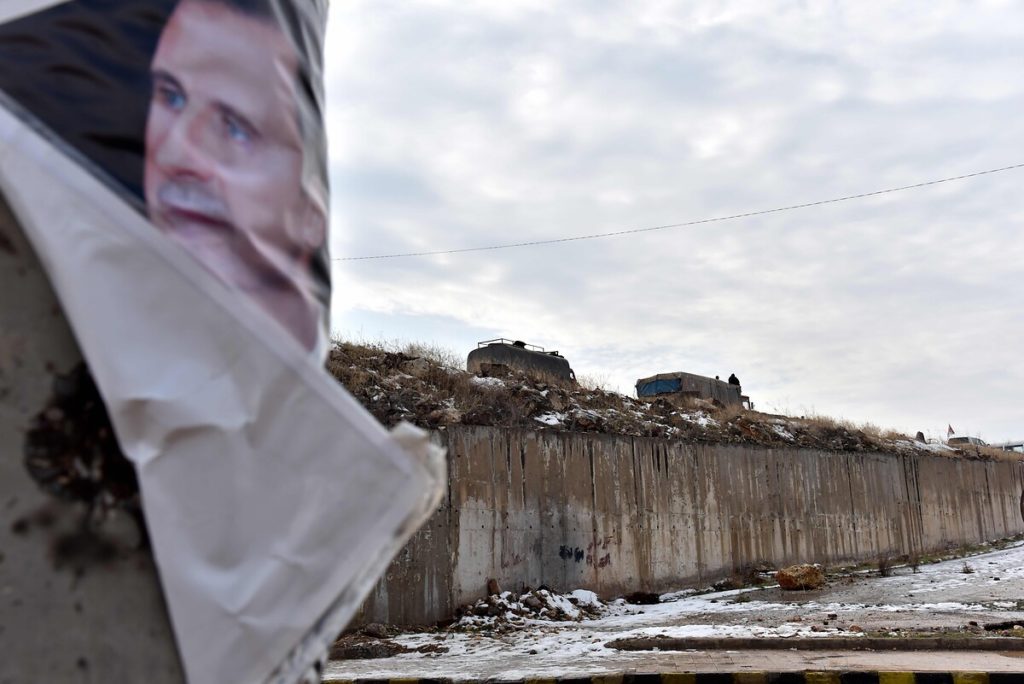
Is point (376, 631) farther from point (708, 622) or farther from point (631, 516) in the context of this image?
point (631, 516)

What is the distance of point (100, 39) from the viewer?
1.40m

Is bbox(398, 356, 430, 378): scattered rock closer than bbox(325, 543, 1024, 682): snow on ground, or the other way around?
bbox(325, 543, 1024, 682): snow on ground

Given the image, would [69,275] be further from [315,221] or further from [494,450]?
[494,450]

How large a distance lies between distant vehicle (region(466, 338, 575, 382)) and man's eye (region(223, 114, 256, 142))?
56.8ft

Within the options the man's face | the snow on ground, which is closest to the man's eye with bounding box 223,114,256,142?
the man's face

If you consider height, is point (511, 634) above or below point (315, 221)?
below

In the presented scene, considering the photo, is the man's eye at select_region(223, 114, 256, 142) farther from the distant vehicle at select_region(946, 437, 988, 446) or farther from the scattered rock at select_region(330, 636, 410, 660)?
the distant vehicle at select_region(946, 437, 988, 446)

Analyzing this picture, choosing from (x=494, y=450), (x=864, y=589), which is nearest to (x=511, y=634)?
(x=494, y=450)

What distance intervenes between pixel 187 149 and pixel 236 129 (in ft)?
0.29

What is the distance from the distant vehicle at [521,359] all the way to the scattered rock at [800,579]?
7.07 m

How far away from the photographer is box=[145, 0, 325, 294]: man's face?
4.36ft

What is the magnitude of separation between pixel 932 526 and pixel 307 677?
76.4 ft

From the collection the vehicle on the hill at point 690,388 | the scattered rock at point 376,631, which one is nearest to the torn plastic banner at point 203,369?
the scattered rock at point 376,631

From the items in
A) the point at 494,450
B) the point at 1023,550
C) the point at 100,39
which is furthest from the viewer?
the point at 1023,550
